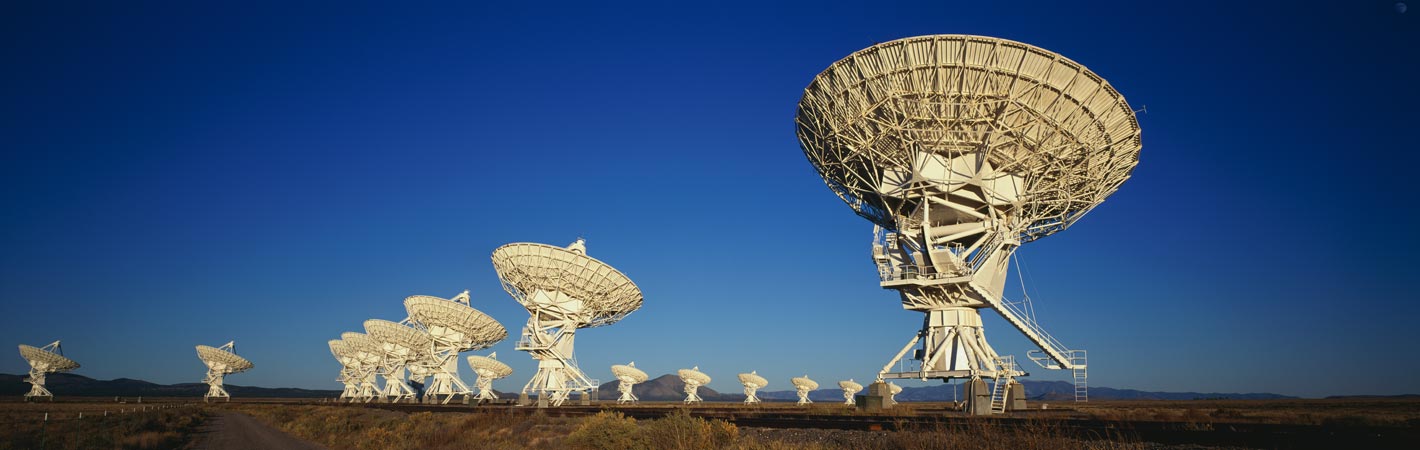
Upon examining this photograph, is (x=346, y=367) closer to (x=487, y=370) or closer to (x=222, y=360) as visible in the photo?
(x=222, y=360)

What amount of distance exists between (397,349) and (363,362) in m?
17.5

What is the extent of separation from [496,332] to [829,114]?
35.3m

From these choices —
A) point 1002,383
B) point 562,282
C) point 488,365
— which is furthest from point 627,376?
point 1002,383

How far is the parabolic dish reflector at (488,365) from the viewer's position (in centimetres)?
7081

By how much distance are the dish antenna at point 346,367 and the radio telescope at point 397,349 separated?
9822 millimetres

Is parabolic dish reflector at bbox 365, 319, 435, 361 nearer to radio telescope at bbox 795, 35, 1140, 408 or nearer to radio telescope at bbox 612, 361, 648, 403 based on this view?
radio telescope at bbox 612, 361, 648, 403

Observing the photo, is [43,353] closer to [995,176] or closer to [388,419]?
[388,419]

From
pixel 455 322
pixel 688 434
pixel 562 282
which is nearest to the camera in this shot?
pixel 688 434

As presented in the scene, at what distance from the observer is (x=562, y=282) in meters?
39.1

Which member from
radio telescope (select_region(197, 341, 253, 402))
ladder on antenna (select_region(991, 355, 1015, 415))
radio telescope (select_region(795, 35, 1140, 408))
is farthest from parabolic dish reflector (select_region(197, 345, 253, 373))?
ladder on antenna (select_region(991, 355, 1015, 415))

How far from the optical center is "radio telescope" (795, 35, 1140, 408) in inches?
864

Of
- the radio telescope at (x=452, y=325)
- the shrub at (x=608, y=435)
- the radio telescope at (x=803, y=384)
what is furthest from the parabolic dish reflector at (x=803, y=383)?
the shrub at (x=608, y=435)

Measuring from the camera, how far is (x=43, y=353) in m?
70.5

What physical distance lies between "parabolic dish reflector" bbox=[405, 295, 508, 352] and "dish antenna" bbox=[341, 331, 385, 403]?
2678 centimetres
